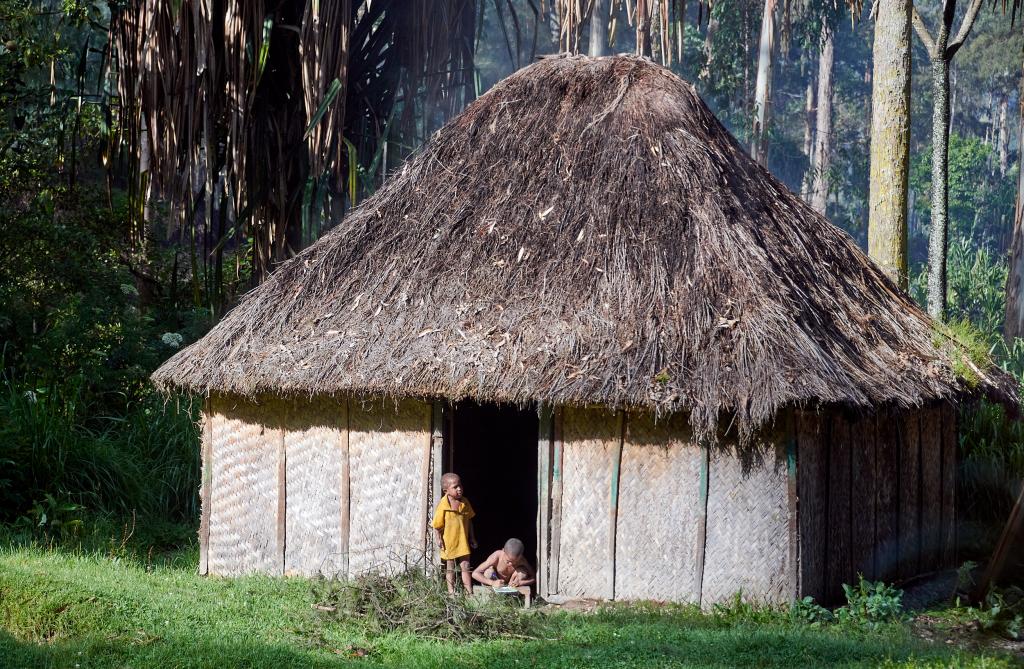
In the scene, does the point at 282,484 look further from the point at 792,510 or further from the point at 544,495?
the point at 792,510

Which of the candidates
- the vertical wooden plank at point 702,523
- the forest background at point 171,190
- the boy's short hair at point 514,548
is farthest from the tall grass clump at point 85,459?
the vertical wooden plank at point 702,523

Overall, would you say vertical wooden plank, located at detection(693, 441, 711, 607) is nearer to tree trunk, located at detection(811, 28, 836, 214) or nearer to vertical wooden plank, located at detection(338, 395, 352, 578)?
vertical wooden plank, located at detection(338, 395, 352, 578)

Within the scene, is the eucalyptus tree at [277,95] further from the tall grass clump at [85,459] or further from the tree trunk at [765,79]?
the tree trunk at [765,79]

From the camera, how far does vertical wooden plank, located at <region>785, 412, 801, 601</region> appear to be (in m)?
7.14

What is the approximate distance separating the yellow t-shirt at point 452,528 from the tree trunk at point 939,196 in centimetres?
556

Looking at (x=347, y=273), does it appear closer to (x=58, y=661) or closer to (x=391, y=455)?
(x=391, y=455)

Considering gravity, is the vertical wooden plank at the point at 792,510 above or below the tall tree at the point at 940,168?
below

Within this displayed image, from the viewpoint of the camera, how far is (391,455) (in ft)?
25.8

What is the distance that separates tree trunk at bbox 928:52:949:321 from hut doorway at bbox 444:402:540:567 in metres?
4.04

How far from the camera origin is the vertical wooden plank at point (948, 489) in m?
9.33

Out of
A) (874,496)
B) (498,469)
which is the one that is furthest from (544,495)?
(498,469)

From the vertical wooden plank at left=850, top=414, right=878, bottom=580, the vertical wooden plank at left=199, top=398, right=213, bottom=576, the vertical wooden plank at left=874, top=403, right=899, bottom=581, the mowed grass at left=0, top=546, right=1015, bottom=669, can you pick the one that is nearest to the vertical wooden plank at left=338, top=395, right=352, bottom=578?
the mowed grass at left=0, top=546, right=1015, bottom=669

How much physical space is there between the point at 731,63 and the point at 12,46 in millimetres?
17523

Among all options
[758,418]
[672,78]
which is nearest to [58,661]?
[758,418]
